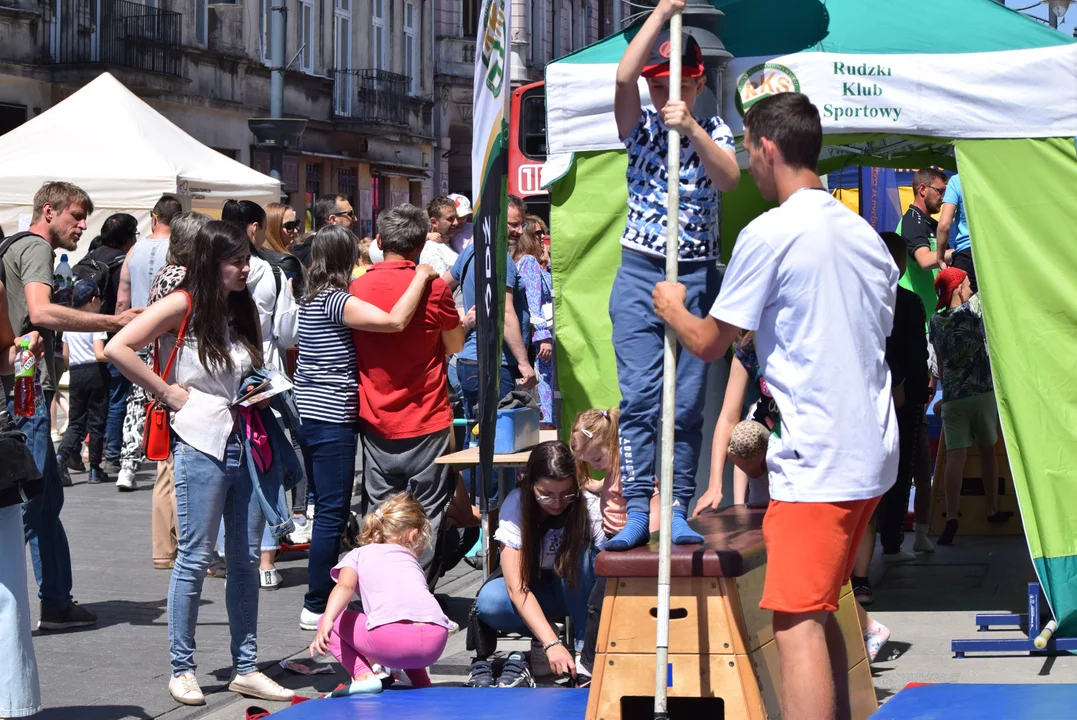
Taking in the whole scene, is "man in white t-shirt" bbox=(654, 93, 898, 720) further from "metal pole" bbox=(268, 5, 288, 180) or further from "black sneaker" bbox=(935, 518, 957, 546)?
"metal pole" bbox=(268, 5, 288, 180)

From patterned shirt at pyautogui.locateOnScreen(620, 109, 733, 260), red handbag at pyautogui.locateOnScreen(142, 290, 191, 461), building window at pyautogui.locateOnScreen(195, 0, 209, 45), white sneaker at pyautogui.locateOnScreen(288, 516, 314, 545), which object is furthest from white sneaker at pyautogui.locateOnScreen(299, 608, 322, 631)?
building window at pyautogui.locateOnScreen(195, 0, 209, 45)

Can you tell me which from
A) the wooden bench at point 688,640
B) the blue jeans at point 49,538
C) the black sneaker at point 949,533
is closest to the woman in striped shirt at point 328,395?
the blue jeans at point 49,538

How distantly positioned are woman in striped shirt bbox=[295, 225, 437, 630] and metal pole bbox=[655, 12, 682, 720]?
8.82 feet

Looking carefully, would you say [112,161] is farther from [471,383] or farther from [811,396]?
[811,396]

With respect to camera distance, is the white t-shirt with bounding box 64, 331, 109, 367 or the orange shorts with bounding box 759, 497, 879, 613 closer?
the orange shorts with bounding box 759, 497, 879, 613

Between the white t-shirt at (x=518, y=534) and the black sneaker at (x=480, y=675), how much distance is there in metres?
0.46

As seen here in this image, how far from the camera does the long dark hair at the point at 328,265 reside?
732 cm

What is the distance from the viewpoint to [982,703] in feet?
16.1

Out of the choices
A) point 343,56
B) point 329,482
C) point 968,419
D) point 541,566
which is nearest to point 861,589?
point 968,419

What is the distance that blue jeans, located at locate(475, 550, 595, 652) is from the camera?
6.34 metres

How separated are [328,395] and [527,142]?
10641 millimetres

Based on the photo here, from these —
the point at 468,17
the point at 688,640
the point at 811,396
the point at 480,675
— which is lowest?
the point at 480,675

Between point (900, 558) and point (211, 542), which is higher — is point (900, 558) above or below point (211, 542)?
below

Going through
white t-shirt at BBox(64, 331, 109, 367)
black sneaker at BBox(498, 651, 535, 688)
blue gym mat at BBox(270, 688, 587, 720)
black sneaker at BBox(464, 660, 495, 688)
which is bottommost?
black sneaker at BBox(464, 660, 495, 688)
